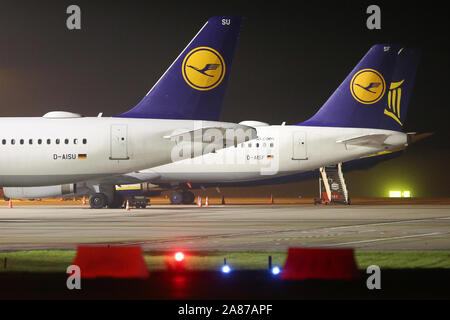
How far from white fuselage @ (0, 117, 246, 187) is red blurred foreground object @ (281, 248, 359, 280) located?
20.9 meters

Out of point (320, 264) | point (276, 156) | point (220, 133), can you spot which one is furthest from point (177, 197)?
point (320, 264)

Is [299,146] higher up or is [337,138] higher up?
[337,138]

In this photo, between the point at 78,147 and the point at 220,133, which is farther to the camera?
the point at 78,147

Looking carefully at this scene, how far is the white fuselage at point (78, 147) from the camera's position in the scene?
35156mm

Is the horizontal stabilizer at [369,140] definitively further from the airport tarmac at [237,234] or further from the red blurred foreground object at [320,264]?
the red blurred foreground object at [320,264]

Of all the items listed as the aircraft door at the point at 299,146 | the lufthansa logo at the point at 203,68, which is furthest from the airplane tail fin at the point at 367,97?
the lufthansa logo at the point at 203,68

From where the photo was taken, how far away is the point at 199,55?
3359 centimetres

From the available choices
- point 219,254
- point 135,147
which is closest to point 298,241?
point 219,254

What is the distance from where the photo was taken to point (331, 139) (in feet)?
165

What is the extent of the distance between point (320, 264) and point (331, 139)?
123 feet

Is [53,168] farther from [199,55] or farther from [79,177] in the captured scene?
[199,55]

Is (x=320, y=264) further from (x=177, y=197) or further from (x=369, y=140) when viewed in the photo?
(x=177, y=197)

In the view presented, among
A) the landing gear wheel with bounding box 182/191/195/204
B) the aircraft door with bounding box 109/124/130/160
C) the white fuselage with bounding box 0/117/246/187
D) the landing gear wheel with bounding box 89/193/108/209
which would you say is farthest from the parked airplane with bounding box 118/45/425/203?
the aircraft door with bounding box 109/124/130/160

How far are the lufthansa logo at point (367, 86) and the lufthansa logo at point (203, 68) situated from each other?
19768mm
